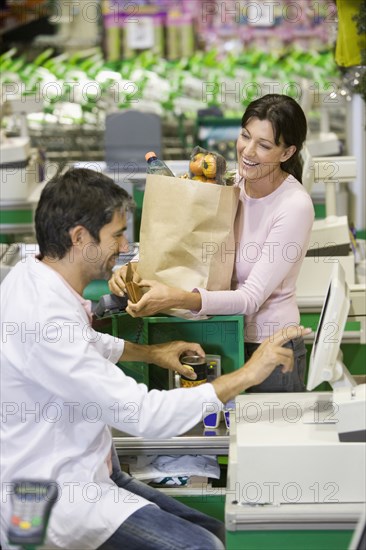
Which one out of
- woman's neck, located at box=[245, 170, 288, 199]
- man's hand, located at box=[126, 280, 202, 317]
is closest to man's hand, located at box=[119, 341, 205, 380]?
man's hand, located at box=[126, 280, 202, 317]

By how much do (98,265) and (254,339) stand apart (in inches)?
32.5

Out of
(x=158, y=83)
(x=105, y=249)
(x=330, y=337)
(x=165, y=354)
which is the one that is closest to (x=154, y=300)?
(x=165, y=354)

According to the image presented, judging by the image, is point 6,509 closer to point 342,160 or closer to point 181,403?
point 181,403

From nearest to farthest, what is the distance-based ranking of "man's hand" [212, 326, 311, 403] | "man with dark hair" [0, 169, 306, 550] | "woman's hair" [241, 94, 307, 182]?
"man with dark hair" [0, 169, 306, 550], "man's hand" [212, 326, 311, 403], "woman's hair" [241, 94, 307, 182]

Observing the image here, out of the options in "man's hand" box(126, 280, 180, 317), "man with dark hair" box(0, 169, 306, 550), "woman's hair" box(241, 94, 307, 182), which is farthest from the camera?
"woman's hair" box(241, 94, 307, 182)

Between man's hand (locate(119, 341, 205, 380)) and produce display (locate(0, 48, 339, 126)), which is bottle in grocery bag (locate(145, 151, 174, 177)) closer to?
man's hand (locate(119, 341, 205, 380))

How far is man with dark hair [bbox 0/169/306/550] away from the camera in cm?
266

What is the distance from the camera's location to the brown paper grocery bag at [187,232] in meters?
3.20

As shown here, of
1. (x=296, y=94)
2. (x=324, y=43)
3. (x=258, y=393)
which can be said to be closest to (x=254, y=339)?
(x=258, y=393)

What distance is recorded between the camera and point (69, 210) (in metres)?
2.74

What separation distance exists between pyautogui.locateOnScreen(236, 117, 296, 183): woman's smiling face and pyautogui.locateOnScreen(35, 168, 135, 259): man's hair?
660 mm

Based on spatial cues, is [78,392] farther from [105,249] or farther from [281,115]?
[281,115]

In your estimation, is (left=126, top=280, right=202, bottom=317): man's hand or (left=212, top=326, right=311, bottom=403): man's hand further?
(left=126, top=280, right=202, bottom=317): man's hand

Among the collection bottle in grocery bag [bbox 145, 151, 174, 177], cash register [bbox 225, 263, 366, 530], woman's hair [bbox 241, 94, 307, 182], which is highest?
woman's hair [bbox 241, 94, 307, 182]
